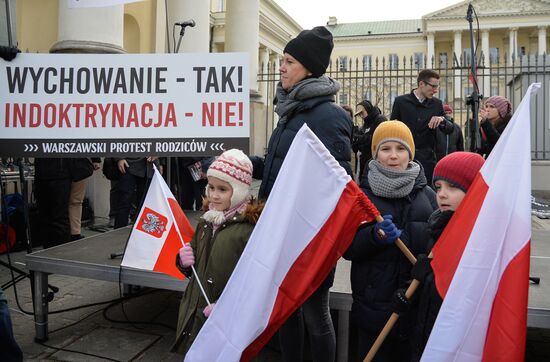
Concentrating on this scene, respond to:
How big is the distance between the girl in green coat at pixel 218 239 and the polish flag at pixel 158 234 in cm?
35

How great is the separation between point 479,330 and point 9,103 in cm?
334

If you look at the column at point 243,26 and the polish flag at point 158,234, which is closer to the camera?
the polish flag at point 158,234

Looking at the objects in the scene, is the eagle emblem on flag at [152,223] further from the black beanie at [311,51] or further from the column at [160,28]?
the column at [160,28]

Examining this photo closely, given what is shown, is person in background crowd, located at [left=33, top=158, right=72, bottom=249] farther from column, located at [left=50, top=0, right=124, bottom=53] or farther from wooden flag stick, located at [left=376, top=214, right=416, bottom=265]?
wooden flag stick, located at [left=376, top=214, right=416, bottom=265]

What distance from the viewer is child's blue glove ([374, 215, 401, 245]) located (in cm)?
205

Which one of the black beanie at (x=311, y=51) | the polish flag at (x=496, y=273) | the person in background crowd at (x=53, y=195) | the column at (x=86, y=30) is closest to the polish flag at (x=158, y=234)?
the black beanie at (x=311, y=51)

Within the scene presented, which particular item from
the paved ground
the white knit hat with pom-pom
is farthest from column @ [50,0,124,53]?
the white knit hat with pom-pom

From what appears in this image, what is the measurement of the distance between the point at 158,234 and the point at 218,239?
0.63m

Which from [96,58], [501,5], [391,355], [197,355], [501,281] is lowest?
[391,355]

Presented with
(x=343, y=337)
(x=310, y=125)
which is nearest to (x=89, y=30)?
(x=310, y=125)

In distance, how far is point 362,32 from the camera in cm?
7150

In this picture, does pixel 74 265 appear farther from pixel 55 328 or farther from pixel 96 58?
pixel 96 58

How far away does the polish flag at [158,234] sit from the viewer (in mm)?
2748

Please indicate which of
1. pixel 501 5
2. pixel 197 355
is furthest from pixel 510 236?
pixel 501 5
